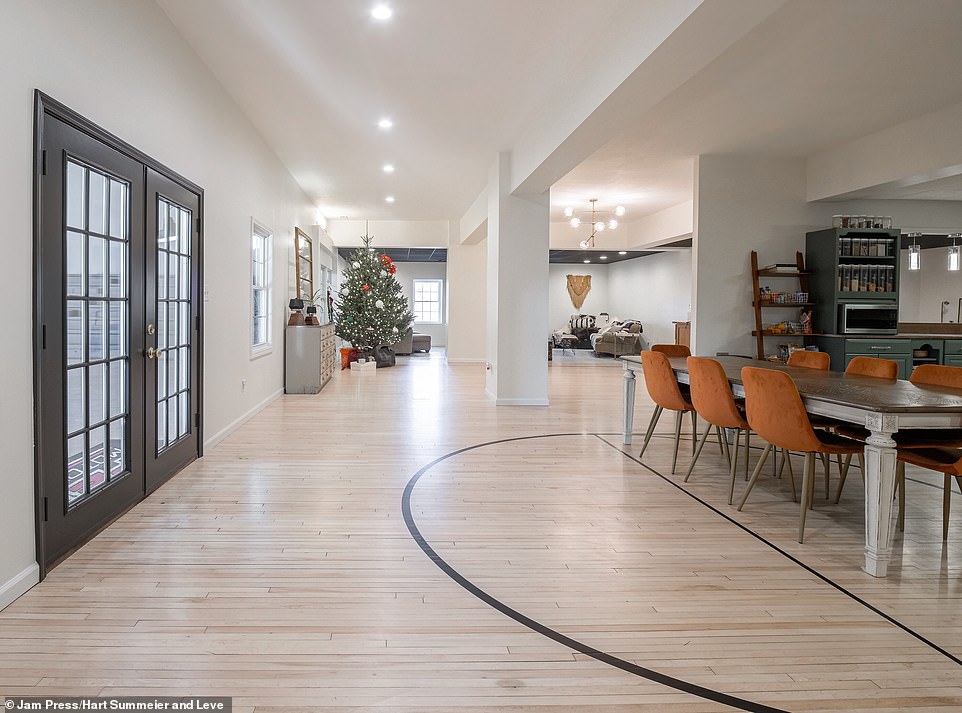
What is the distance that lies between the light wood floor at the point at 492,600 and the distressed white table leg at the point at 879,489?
0.10 m

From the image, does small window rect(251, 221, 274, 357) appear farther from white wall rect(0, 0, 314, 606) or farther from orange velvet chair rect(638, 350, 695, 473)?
orange velvet chair rect(638, 350, 695, 473)

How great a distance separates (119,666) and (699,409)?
3429 millimetres

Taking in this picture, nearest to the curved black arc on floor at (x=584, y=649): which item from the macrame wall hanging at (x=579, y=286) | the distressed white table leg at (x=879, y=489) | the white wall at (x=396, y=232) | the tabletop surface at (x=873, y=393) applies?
the distressed white table leg at (x=879, y=489)

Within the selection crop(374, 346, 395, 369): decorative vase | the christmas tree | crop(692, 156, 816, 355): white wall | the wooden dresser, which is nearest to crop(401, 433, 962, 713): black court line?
crop(692, 156, 816, 355): white wall

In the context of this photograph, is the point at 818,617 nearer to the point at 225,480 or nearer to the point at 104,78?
the point at 225,480

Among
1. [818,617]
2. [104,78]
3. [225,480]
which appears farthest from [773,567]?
[104,78]

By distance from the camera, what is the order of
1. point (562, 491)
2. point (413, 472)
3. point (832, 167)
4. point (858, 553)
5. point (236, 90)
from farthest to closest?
point (832, 167), point (236, 90), point (413, 472), point (562, 491), point (858, 553)

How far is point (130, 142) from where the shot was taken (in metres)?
3.68

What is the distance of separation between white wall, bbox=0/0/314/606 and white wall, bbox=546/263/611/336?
12720 mm

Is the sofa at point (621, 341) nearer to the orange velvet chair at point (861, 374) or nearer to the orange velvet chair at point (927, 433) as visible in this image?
the orange velvet chair at point (861, 374)

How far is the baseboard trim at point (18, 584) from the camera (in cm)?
243

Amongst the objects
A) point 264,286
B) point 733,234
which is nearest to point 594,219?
point 733,234

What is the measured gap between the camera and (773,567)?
294 centimetres

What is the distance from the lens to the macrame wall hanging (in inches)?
748
